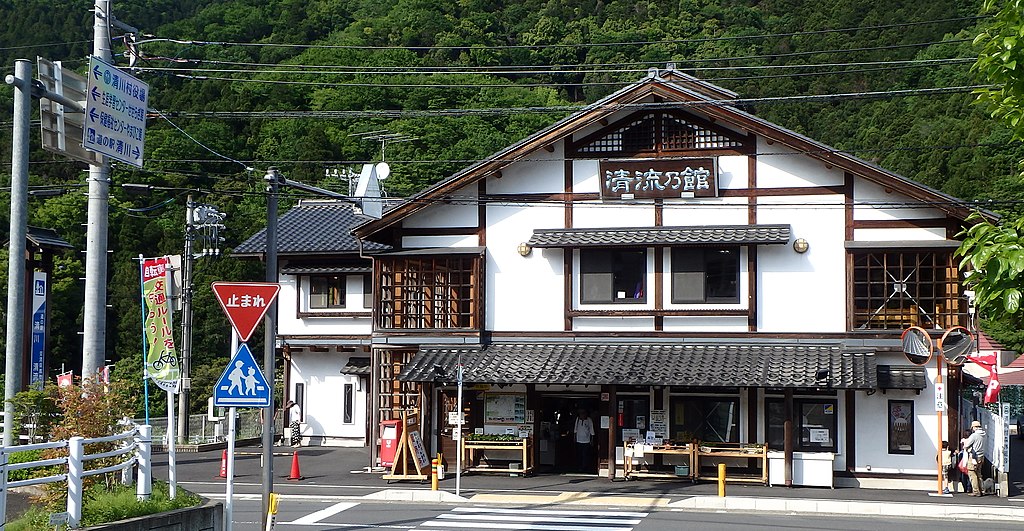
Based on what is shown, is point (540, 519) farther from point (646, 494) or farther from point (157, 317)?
point (157, 317)

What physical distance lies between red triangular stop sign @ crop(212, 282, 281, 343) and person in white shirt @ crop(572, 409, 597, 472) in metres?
13.0

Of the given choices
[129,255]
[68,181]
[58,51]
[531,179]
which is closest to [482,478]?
[531,179]

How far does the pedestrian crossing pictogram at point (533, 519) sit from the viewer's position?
17734 mm

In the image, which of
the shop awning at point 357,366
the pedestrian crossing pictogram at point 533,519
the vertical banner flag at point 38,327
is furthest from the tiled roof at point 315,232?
the pedestrian crossing pictogram at point 533,519

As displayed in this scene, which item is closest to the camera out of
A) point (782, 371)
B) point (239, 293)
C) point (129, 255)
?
point (239, 293)

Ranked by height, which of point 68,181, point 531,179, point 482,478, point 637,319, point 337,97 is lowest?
point 482,478

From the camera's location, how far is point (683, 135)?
2441 centimetres

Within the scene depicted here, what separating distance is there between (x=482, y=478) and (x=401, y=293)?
500cm

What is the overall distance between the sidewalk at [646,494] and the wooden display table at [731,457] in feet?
1.01

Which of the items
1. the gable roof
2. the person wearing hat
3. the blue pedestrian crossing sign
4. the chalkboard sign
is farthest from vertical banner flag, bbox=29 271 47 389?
the person wearing hat

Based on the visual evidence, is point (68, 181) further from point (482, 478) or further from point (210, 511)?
point (210, 511)

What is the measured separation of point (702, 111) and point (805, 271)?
4309mm

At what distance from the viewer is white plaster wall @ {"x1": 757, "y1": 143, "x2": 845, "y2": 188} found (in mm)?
23781

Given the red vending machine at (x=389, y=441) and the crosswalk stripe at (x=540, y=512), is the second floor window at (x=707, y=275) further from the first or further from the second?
the red vending machine at (x=389, y=441)
